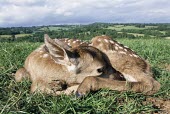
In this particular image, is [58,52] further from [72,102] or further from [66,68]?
[72,102]

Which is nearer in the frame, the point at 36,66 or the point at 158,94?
the point at 158,94

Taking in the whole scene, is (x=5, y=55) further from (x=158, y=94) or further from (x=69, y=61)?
(x=158, y=94)

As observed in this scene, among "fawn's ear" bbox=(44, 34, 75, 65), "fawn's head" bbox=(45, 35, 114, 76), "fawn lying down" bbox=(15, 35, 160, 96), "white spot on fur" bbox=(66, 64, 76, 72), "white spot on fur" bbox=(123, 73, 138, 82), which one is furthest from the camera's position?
"white spot on fur" bbox=(123, 73, 138, 82)

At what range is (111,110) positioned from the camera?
4.63 m

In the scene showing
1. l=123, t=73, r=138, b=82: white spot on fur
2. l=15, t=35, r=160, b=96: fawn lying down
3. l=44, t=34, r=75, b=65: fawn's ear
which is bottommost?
l=123, t=73, r=138, b=82: white spot on fur

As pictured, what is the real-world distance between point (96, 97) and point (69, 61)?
0.74 m

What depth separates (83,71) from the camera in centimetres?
577

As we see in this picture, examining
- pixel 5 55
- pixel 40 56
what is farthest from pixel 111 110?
pixel 5 55

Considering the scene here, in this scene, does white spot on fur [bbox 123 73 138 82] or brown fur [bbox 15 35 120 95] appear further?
white spot on fur [bbox 123 73 138 82]

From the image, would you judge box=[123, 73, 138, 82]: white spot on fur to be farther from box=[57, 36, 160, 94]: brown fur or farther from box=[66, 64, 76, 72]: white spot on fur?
box=[66, 64, 76, 72]: white spot on fur

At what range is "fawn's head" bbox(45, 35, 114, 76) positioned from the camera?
17.7 feet

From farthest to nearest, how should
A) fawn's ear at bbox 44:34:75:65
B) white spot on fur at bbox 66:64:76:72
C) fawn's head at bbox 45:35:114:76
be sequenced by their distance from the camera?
1. white spot on fur at bbox 66:64:76:72
2. fawn's head at bbox 45:35:114:76
3. fawn's ear at bbox 44:34:75:65

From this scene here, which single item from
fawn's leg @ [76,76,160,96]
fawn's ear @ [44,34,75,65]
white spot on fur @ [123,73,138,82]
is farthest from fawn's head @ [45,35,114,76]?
white spot on fur @ [123,73,138,82]

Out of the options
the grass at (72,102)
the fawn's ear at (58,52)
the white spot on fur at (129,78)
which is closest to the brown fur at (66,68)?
the fawn's ear at (58,52)
